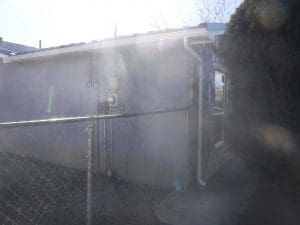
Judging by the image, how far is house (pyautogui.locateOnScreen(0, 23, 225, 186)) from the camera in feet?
20.0

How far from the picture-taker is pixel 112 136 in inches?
275

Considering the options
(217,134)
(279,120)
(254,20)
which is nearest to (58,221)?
(279,120)

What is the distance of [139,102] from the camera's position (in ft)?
21.9

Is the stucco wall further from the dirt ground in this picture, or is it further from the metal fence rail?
the dirt ground

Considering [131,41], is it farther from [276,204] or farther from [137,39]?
[276,204]

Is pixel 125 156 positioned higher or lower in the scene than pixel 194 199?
higher

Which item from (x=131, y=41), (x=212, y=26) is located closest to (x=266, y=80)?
(x=212, y=26)

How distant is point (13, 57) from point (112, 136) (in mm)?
4407

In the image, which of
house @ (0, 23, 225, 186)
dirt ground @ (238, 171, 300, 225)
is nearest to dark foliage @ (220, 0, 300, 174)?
dirt ground @ (238, 171, 300, 225)

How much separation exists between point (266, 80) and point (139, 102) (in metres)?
3.13

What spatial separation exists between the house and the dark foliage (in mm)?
1318

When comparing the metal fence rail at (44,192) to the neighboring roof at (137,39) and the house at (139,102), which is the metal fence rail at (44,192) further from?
the neighboring roof at (137,39)

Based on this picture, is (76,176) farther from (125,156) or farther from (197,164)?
(197,164)

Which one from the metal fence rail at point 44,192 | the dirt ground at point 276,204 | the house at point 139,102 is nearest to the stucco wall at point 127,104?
the house at point 139,102
